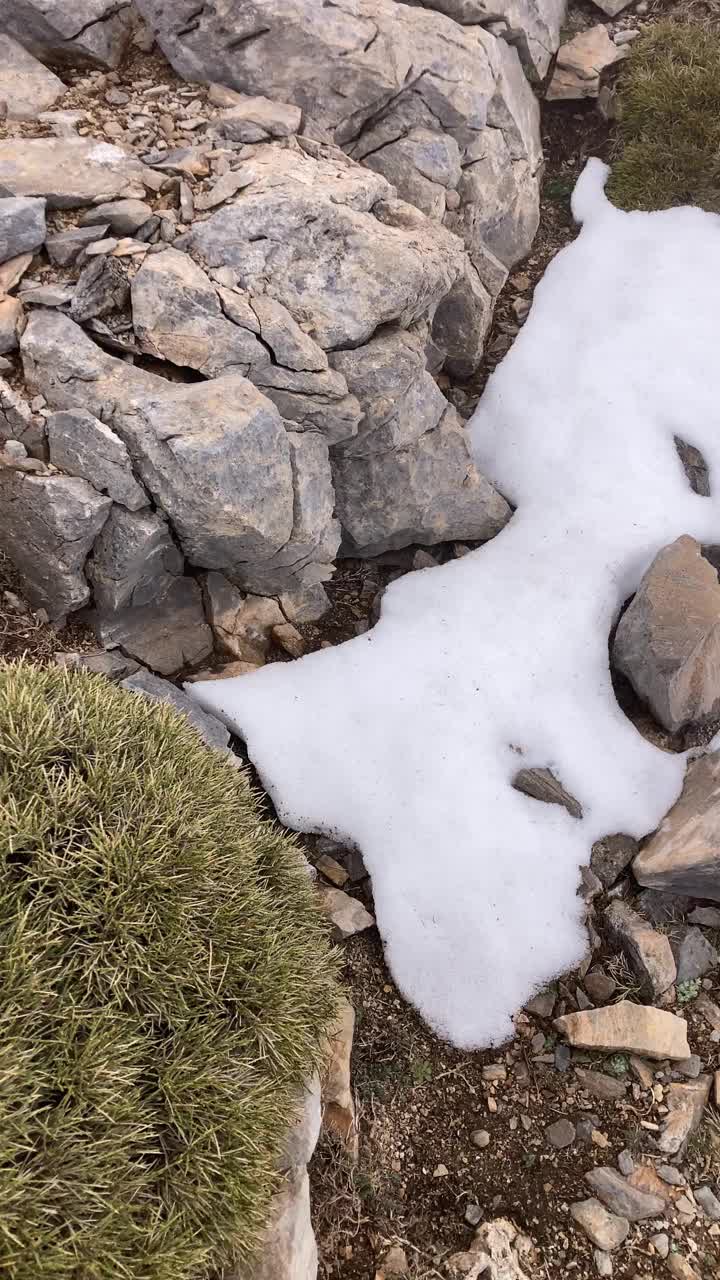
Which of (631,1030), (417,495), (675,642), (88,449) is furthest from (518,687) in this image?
(88,449)

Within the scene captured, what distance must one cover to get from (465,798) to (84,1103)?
4004 mm

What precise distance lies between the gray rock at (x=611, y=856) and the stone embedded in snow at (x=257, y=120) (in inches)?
293

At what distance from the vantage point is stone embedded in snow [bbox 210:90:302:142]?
8.09 m

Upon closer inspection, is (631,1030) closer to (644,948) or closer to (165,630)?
(644,948)

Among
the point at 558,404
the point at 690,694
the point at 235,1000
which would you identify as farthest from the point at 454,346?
the point at 235,1000

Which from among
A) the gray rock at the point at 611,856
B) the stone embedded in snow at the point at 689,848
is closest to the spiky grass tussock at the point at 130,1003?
the gray rock at the point at 611,856

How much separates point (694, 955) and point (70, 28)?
10.4m

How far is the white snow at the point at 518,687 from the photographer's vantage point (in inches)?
260

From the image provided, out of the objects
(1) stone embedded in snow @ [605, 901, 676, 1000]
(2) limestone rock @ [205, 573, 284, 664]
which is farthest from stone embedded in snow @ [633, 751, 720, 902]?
(2) limestone rock @ [205, 573, 284, 664]

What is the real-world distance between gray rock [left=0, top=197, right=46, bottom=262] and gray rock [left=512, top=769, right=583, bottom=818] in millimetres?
6081

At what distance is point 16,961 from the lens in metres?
3.86

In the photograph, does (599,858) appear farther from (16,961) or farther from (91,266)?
(91,266)

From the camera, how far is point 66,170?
731 cm

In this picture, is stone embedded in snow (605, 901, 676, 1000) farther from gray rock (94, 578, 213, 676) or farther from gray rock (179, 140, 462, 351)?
gray rock (179, 140, 462, 351)
